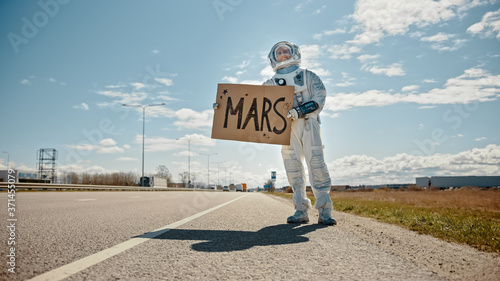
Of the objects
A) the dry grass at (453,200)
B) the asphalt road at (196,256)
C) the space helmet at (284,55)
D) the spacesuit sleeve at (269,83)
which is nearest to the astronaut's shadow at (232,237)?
the asphalt road at (196,256)

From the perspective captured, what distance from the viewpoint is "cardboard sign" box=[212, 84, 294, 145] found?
6016mm

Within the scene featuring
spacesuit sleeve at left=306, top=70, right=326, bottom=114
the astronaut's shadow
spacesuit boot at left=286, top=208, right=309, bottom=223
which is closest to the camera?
the astronaut's shadow

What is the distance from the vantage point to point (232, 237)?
396 centimetres

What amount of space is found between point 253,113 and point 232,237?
2719mm

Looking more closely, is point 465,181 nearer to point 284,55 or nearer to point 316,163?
point 284,55

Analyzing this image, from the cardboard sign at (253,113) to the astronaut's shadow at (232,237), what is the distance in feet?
5.89

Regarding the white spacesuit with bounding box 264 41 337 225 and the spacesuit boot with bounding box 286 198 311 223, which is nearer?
the spacesuit boot with bounding box 286 198 311 223

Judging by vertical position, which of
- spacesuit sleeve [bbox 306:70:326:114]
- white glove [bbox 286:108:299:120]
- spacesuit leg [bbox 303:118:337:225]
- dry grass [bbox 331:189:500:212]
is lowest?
dry grass [bbox 331:189:500:212]

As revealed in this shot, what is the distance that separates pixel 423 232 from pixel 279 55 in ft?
12.1

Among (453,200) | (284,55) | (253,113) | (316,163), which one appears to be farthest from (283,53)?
(453,200)

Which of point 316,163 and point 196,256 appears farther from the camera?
point 316,163

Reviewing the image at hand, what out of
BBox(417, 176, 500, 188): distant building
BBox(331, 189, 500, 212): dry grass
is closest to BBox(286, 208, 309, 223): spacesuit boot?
BBox(331, 189, 500, 212): dry grass

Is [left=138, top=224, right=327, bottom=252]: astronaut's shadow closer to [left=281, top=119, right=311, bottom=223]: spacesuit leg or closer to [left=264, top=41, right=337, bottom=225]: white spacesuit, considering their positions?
[left=264, top=41, right=337, bottom=225]: white spacesuit

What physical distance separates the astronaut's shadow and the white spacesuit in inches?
48.3
